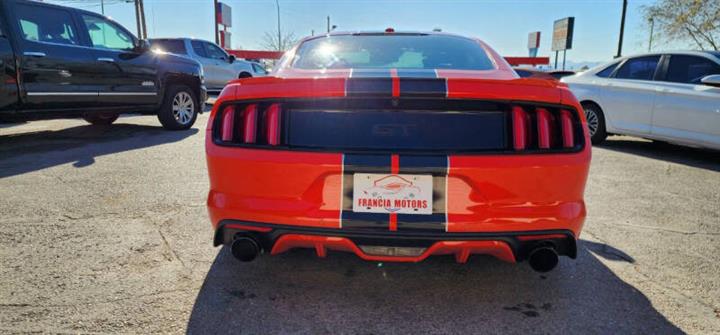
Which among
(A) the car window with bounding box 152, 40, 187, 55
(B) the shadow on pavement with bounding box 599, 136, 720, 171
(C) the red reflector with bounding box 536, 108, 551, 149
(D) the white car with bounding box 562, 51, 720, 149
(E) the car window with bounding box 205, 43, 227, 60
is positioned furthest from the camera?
(E) the car window with bounding box 205, 43, 227, 60

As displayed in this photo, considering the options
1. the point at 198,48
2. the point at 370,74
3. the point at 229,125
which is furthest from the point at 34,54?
the point at 198,48

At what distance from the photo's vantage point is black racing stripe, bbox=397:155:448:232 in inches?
77.4

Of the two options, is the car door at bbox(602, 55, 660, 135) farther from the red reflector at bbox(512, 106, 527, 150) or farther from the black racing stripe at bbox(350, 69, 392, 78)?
the black racing stripe at bbox(350, 69, 392, 78)

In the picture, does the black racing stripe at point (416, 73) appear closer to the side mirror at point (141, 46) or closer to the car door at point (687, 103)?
the car door at point (687, 103)

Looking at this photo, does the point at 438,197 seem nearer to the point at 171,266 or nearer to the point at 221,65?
the point at 171,266

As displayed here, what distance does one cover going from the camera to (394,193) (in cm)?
200

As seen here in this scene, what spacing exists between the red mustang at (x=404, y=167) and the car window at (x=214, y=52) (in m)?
12.5

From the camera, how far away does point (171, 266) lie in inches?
104

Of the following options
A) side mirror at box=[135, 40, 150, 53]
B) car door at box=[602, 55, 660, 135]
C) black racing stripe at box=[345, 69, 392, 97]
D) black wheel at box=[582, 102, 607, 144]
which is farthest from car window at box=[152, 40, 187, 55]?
black racing stripe at box=[345, 69, 392, 97]

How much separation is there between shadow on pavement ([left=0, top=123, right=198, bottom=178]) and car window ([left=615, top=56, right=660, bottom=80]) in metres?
6.56

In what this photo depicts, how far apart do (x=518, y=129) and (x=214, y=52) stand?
13.3m

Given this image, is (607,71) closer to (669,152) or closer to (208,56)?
(669,152)

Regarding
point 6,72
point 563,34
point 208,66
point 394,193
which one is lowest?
point 394,193

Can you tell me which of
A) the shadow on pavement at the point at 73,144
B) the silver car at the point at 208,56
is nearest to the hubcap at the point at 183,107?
the shadow on pavement at the point at 73,144
